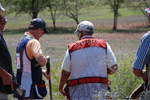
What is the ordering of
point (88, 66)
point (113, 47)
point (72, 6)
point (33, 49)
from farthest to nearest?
point (72, 6) → point (113, 47) → point (33, 49) → point (88, 66)

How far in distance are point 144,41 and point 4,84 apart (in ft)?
5.74

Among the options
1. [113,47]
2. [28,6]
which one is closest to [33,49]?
[113,47]

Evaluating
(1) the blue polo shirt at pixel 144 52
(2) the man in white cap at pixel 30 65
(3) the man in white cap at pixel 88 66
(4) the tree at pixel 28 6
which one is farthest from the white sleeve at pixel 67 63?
(4) the tree at pixel 28 6

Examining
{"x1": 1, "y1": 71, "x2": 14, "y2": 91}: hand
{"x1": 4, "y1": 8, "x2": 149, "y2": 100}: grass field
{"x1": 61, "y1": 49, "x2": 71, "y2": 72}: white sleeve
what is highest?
{"x1": 61, "y1": 49, "x2": 71, "y2": 72}: white sleeve

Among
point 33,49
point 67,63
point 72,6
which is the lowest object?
point 72,6

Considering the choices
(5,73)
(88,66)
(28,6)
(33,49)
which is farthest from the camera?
(28,6)

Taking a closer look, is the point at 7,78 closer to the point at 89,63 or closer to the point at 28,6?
the point at 89,63

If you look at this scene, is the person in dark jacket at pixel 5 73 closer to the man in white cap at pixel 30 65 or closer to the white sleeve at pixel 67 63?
the man in white cap at pixel 30 65

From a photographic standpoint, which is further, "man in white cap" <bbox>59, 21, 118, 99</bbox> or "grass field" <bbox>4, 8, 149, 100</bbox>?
"grass field" <bbox>4, 8, 149, 100</bbox>

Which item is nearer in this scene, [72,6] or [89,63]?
[89,63]

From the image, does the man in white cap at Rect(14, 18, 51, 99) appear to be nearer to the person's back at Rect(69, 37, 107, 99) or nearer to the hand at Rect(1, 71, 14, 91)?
the hand at Rect(1, 71, 14, 91)

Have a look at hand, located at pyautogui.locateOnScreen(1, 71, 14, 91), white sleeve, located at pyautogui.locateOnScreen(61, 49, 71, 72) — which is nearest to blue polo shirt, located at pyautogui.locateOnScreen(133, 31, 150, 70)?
white sleeve, located at pyautogui.locateOnScreen(61, 49, 71, 72)

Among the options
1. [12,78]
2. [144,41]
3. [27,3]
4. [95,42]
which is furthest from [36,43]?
[27,3]

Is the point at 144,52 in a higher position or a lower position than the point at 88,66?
higher
